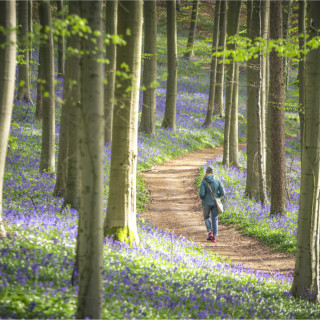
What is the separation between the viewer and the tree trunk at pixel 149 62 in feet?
68.3

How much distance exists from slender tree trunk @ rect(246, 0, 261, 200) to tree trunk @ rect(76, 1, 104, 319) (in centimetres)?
948

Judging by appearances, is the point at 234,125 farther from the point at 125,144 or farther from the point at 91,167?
the point at 91,167

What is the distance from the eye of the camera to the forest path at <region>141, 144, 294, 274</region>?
10.8 meters

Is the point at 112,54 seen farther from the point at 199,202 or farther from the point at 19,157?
the point at 199,202

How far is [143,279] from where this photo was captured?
6.19 m

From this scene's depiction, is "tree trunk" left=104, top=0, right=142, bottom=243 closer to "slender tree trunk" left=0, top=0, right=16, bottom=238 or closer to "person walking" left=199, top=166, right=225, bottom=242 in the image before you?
"slender tree trunk" left=0, top=0, right=16, bottom=238

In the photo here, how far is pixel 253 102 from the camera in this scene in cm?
1449

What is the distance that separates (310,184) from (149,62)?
53.2ft

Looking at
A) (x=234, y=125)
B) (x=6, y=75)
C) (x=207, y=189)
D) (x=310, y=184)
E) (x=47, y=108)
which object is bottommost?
(x=207, y=189)

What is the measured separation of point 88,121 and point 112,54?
1409 cm

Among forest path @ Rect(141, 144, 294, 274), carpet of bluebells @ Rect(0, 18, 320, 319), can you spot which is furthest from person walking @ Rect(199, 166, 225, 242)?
carpet of bluebells @ Rect(0, 18, 320, 319)

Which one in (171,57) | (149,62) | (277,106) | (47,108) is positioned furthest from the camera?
(171,57)

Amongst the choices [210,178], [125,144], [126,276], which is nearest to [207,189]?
[210,178]

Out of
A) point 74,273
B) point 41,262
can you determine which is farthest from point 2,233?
point 74,273
